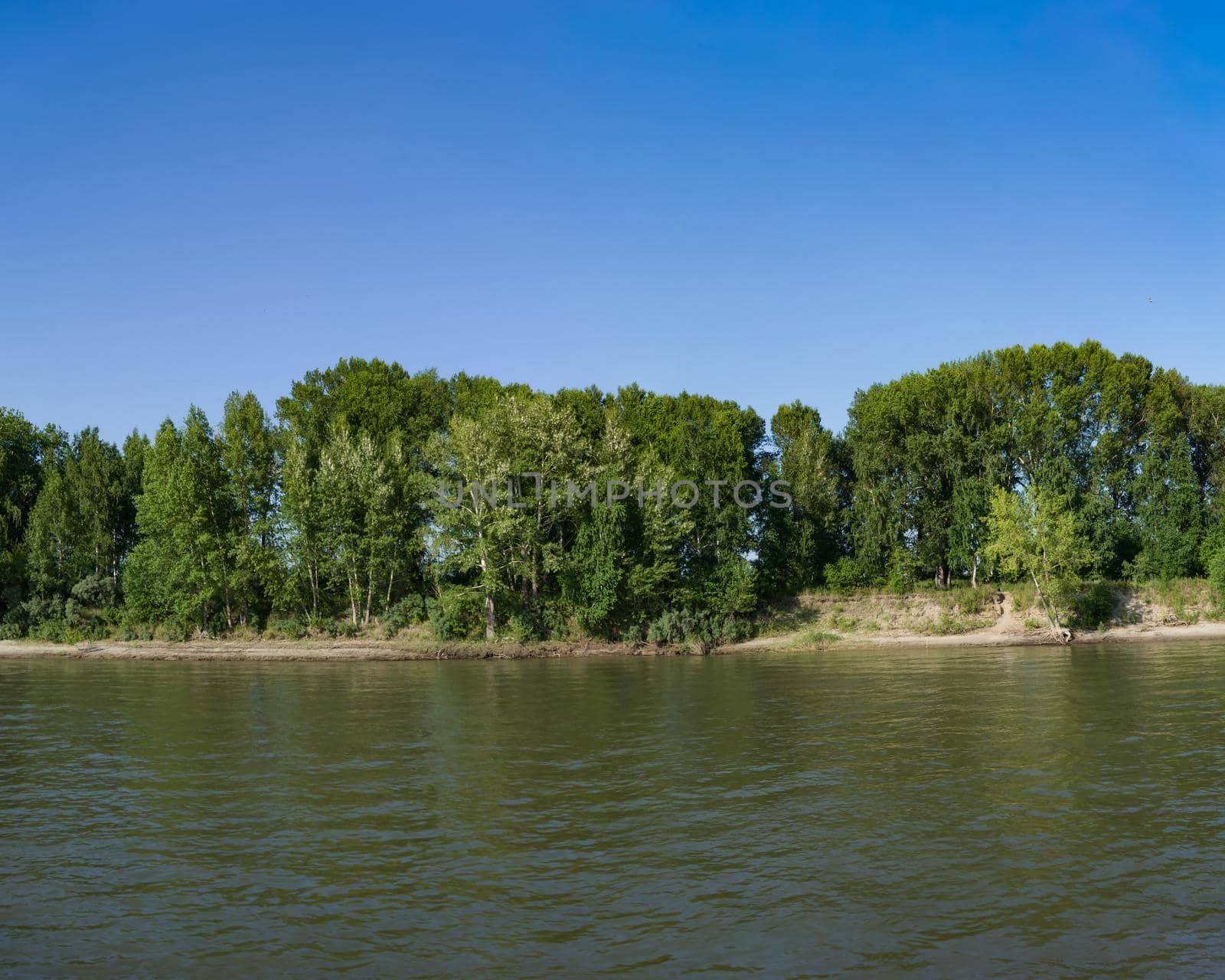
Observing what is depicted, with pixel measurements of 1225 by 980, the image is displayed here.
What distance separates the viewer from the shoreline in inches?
2132

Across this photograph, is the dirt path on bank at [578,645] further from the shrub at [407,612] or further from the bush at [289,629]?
the shrub at [407,612]

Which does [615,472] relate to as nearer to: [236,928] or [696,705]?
[696,705]

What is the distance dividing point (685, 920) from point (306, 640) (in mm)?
50938

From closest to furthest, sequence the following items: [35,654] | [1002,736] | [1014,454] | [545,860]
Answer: [545,860] < [1002,736] < [35,654] < [1014,454]

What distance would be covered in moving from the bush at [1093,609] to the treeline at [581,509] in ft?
7.38

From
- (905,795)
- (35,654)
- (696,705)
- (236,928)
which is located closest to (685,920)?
(236,928)

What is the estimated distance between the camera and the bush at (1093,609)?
57594 millimetres

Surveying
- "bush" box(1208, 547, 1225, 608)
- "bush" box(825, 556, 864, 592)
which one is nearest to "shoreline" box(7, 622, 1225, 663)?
"bush" box(1208, 547, 1225, 608)

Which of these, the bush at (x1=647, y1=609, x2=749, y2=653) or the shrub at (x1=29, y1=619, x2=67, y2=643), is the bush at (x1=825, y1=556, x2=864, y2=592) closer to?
the bush at (x1=647, y1=609, x2=749, y2=653)

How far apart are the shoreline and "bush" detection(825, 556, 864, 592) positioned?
6920 millimetres

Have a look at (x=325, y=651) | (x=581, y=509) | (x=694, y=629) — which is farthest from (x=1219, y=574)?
(x=325, y=651)

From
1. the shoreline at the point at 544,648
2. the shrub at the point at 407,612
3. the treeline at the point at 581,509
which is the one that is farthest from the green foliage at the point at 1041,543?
the shrub at the point at 407,612

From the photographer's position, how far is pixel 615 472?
193ft

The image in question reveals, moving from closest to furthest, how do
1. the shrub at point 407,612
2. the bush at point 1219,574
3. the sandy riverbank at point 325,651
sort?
the sandy riverbank at point 325,651 → the bush at point 1219,574 → the shrub at point 407,612
